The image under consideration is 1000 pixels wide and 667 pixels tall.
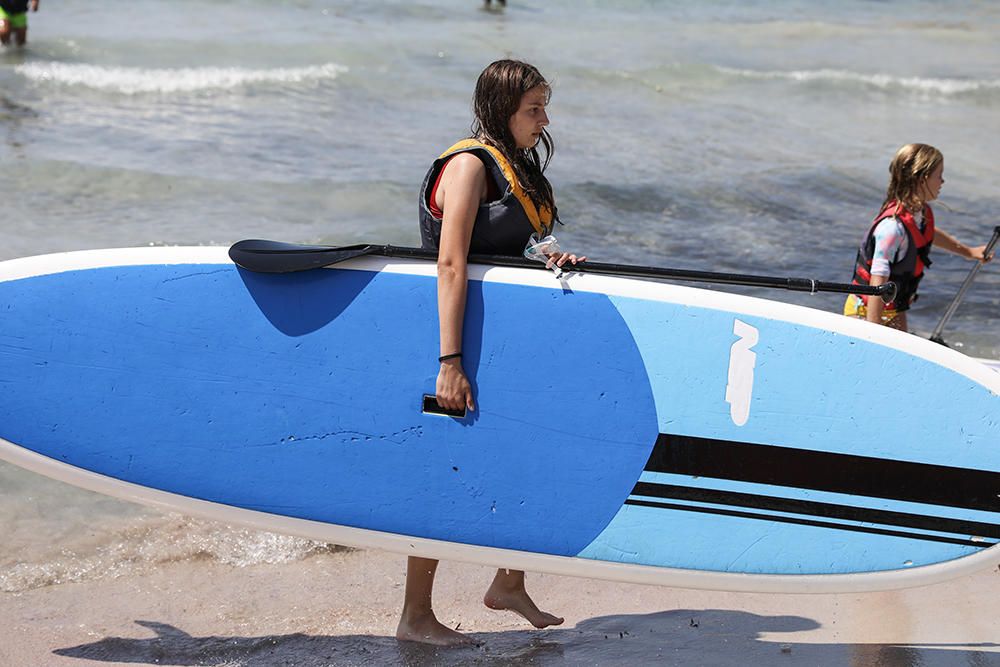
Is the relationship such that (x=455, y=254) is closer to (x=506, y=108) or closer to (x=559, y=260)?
(x=559, y=260)

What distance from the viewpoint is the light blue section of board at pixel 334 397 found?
3.14m

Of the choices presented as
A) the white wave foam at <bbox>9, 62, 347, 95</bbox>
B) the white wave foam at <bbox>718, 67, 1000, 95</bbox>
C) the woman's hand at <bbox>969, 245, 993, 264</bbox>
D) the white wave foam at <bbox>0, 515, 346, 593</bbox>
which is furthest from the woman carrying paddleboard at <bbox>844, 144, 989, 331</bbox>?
the white wave foam at <bbox>718, 67, 1000, 95</bbox>

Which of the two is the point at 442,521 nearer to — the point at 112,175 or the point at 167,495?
the point at 167,495

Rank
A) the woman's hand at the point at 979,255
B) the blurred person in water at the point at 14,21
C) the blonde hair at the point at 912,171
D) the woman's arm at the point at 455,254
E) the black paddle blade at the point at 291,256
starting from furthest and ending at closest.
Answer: the blurred person in water at the point at 14,21 → the woman's hand at the point at 979,255 → the blonde hair at the point at 912,171 → the black paddle blade at the point at 291,256 → the woman's arm at the point at 455,254

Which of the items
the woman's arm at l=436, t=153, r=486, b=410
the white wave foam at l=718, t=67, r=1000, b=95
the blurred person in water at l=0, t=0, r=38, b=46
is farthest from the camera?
the white wave foam at l=718, t=67, r=1000, b=95

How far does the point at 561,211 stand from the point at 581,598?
569 cm

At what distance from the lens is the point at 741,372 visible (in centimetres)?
312

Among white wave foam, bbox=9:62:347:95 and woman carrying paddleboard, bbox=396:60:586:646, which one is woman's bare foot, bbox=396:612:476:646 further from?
white wave foam, bbox=9:62:347:95

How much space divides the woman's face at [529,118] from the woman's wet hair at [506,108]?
0.04ft

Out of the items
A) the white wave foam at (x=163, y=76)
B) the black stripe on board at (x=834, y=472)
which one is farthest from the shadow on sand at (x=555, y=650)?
the white wave foam at (x=163, y=76)

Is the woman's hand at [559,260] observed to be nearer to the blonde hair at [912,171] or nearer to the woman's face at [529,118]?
the woman's face at [529,118]

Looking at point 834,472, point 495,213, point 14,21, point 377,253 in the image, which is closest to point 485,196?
point 495,213

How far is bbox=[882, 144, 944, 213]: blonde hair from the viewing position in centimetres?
440

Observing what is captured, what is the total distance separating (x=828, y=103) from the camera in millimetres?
15203
